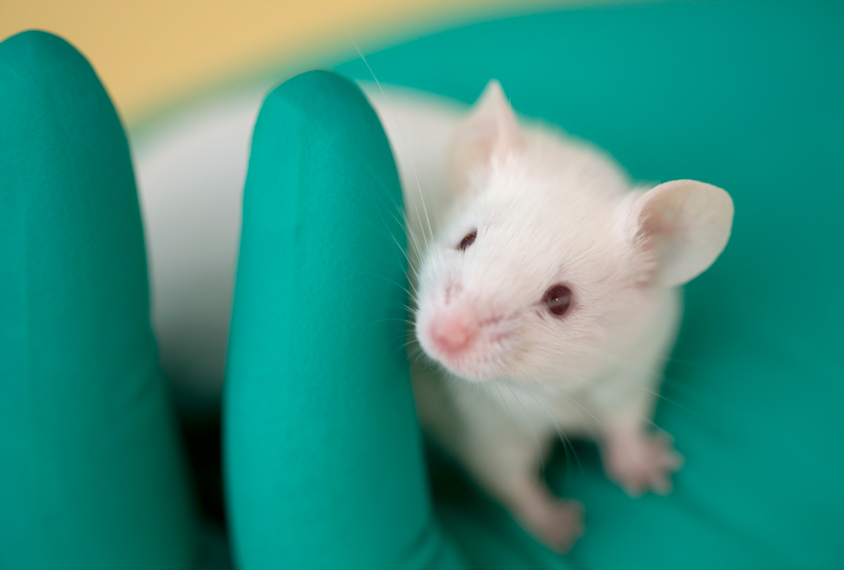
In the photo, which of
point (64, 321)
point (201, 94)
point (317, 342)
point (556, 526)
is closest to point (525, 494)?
point (556, 526)

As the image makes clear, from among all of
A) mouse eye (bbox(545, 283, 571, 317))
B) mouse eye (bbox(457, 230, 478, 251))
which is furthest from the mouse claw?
mouse eye (bbox(457, 230, 478, 251))

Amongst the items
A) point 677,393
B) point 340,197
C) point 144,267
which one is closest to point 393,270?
point 340,197

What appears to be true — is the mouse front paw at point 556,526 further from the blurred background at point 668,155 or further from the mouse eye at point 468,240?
the mouse eye at point 468,240

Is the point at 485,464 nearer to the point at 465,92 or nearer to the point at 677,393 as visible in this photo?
the point at 677,393

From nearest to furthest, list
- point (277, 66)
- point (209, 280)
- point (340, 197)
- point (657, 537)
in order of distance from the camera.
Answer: point (340, 197) → point (657, 537) → point (209, 280) → point (277, 66)

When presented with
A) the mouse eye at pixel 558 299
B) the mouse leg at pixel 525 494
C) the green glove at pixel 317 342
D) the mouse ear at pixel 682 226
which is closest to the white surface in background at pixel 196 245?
the green glove at pixel 317 342

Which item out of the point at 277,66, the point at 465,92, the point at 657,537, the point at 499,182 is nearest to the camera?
the point at 499,182
